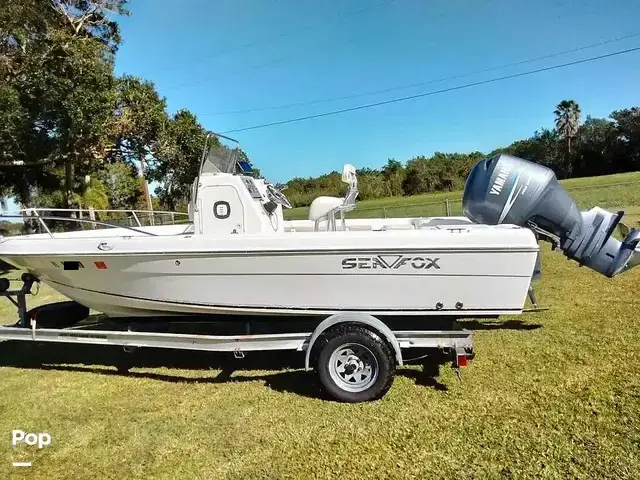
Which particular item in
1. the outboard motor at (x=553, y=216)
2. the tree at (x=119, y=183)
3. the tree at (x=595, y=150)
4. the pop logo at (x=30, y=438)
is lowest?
the pop logo at (x=30, y=438)

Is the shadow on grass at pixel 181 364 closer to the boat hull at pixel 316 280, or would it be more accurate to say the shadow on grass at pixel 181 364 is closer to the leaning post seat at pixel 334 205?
the boat hull at pixel 316 280

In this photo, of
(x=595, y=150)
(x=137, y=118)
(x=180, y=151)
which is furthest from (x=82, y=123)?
(x=595, y=150)

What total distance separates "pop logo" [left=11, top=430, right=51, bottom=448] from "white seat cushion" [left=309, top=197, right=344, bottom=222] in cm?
282

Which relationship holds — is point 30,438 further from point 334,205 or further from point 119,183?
point 119,183

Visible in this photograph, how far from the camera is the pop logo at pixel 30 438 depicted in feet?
10.7

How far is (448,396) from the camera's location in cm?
350

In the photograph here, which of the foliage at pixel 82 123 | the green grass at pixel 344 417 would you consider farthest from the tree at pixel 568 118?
the green grass at pixel 344 417

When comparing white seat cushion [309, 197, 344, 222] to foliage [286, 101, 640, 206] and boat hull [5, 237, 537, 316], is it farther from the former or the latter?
foliage [286, 101, 640, 206]

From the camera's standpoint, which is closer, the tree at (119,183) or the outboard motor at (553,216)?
the outboard motor at (553,216)

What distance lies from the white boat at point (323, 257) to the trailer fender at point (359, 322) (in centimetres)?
13

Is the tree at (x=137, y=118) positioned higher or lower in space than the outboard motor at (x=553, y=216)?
higher

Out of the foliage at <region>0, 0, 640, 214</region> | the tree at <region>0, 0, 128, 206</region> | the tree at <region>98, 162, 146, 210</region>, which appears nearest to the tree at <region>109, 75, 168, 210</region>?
the foliage at <region>0, 0, 640, 214</region>

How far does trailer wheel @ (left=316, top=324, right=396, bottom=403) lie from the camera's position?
343 cm

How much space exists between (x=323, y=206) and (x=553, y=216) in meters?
2.07
